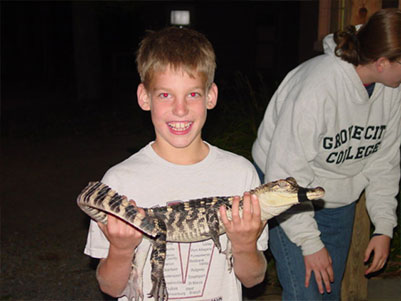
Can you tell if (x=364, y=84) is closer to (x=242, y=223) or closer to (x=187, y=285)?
(x=242, y=223)

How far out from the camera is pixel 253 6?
834 inches

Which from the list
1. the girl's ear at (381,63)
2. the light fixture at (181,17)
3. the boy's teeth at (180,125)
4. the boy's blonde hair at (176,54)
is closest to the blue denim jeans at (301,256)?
the girl's ear at (381,63)

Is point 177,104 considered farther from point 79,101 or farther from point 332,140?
point 79,101

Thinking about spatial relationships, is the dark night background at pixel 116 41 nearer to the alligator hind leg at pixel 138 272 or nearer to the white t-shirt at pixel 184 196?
the white t-shirt at pixel 184 196

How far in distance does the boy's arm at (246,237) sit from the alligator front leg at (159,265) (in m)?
0.30

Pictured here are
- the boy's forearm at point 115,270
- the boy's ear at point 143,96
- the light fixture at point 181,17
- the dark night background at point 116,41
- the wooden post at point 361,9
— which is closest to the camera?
the boy's forearm at point 115,270

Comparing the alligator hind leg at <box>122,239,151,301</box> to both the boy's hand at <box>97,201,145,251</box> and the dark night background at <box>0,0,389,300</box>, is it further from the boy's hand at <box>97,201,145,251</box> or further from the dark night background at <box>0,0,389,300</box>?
the dark night background at <box>0,0,389,300</box>

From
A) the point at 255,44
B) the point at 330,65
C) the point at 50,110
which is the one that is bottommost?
the point at 50,110

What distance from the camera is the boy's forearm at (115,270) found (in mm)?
2322

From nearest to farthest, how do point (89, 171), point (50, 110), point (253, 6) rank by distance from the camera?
point (89, 171)
point (50, 110)
point (253, 6)

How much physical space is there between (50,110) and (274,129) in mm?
15230

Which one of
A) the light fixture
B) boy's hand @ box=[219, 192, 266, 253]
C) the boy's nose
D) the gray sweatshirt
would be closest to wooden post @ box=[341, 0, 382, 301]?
the gray sweatshirt

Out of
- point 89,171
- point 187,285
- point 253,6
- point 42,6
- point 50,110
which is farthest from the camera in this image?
point 42,6

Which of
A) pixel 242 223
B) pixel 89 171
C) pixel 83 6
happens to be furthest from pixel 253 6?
pixel 242 223
